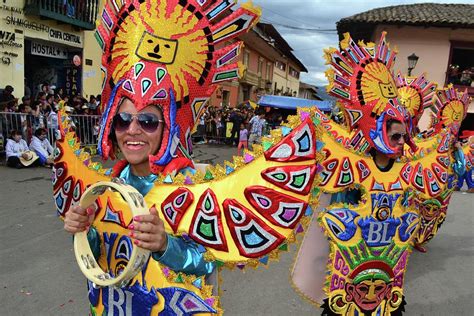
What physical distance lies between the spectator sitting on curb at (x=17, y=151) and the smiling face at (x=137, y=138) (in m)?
7.30

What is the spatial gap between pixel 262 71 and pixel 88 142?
820 inches

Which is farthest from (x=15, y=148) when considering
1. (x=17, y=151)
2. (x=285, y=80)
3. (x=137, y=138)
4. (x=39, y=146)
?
(x=285, y=80)

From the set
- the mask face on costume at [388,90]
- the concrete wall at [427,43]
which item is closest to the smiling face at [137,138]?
the mask face on costume at [388,90]

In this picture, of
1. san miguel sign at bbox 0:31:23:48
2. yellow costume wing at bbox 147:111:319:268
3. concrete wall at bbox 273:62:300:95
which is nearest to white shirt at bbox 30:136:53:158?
san miguel sign at bbox 0:31:23:48

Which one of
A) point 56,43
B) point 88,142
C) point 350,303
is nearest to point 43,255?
point 350,303

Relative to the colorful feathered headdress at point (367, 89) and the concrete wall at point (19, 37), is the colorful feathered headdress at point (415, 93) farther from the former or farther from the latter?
the concrete wall at point (19, 37)

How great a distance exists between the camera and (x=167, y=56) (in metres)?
1.60

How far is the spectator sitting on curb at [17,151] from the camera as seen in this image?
7934 millimetres

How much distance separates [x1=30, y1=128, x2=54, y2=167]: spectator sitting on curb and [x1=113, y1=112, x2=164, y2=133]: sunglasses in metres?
7.66

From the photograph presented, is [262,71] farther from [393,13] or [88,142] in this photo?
[88,142]

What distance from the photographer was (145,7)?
1626 millimetres

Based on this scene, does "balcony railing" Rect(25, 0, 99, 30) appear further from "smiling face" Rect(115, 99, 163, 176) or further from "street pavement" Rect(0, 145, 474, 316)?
"smiling face" Rect(115, 99, 163, 176)

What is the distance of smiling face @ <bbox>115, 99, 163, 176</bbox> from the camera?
5.14 ft

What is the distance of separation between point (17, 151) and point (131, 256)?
773 centimetres
